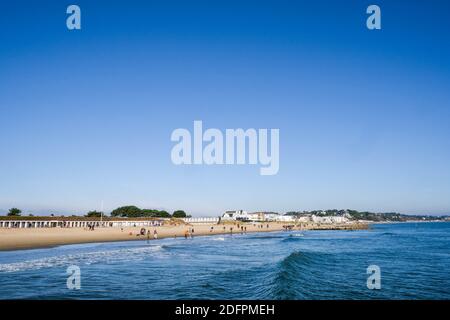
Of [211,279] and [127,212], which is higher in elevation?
[211,279]

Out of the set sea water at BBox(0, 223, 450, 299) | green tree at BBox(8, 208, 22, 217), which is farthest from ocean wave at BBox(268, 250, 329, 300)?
green tree at BBox(8, 208, 22, 217)

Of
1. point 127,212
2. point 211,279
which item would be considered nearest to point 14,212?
point 127,212

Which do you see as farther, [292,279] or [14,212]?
[14,212]

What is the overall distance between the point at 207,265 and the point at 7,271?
51.3ft

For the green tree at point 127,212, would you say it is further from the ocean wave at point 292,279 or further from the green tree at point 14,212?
the ocean wave at point 292,279

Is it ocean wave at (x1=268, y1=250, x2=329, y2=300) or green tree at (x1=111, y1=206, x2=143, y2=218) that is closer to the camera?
ocean wave at (x1=268, y1=250, x2=329, y2=300)

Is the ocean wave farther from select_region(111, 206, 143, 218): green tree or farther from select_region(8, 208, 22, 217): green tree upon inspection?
select_region(111, 206, 143, 218): green tree
